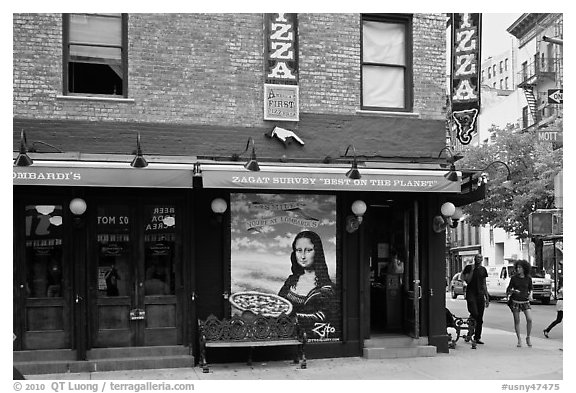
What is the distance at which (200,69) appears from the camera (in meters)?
11.1

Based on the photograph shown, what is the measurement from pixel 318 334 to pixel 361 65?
15.7 feet

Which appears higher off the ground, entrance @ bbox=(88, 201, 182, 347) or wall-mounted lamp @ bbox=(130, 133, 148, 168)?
wall-mounted lamp @ bbox=(130, 133, 148, 168)

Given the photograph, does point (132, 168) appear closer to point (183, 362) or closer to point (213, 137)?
point (213, 137)

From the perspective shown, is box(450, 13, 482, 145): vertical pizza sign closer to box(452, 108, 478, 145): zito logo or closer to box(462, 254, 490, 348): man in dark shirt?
box(452, 108, 478, 145): zito logo

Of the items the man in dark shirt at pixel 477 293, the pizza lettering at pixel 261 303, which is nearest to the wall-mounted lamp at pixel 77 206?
the pizza lettering at pixel 261 303

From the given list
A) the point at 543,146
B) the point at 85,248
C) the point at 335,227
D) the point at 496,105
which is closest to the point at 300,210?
the point at 335,227

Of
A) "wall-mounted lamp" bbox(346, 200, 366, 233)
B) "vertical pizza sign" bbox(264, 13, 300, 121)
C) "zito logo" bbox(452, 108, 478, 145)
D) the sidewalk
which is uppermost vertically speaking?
"vertical pizza sign" bbox(264, 13, 300, 121)

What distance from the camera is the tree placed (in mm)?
29669

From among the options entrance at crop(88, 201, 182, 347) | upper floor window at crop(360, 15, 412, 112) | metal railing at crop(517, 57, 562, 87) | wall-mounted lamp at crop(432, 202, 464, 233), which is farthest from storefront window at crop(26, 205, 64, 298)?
metal railing at crop(517, 57, 562, 87)

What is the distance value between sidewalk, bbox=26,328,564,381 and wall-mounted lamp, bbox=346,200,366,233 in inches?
87.5

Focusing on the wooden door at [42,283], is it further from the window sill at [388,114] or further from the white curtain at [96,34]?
the window sill at [388,114]

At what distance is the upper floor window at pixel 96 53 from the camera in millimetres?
10758

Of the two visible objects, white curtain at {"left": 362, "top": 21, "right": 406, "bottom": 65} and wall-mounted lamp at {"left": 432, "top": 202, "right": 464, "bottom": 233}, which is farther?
white curtain at {"left": 362, "top": 21, "right": 406, "bottom": 65}

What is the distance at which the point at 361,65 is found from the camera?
1188cm
